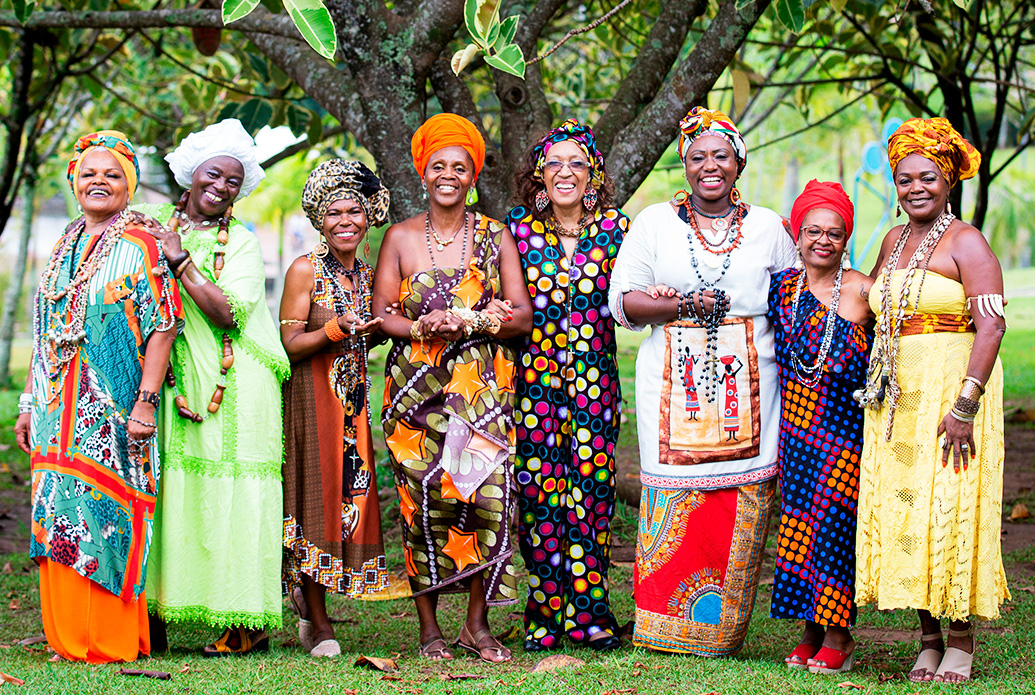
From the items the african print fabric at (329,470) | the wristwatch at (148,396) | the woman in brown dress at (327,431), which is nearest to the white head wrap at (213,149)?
the woman in brown dress at (327,431)

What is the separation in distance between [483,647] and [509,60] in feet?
7.20

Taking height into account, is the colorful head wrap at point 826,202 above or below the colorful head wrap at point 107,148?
below

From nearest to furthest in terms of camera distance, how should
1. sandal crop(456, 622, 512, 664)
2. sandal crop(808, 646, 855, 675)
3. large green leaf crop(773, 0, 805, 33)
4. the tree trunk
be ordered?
sandal crop(808, 646, 855, 675)
sandal crop(456, 622, 512, 664)
large green leaf crop(773, 0, 805, 33)
the tree trunk

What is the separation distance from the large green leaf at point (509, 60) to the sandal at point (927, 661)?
93.4 inches

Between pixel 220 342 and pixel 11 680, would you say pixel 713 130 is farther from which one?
pixel 11 680

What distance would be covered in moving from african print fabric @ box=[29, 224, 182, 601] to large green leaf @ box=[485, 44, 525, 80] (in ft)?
5.38

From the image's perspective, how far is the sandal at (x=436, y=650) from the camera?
4104 mm

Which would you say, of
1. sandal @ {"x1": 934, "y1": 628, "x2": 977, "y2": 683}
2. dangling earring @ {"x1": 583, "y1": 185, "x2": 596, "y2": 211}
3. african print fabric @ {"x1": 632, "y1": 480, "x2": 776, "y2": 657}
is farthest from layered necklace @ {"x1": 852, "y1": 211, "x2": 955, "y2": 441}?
dangling earring @ {"x1": 583, "y1": 185, "x2": 596, "y2": 211}

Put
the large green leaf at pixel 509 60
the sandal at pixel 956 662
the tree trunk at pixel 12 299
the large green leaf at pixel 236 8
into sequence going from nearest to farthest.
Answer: the large green leaf at pixel 236 8
the large green leaf at pixel 509 60
the sandal at pixel 956 662
the tree trunk at pixel 12 299

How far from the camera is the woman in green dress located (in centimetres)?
404

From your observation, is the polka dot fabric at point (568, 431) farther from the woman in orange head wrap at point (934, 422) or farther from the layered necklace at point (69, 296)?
the layered necklace at point (69, 296)

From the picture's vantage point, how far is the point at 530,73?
19.0ft

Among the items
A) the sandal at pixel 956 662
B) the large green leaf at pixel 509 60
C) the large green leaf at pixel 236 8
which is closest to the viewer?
the large green leaf at pixel 236 8

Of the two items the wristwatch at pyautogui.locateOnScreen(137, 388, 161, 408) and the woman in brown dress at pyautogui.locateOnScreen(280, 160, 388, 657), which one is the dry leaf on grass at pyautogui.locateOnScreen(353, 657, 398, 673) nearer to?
the woman in brown dress at pyautogui.locateOnScreen(280, 160, 388, 657)
